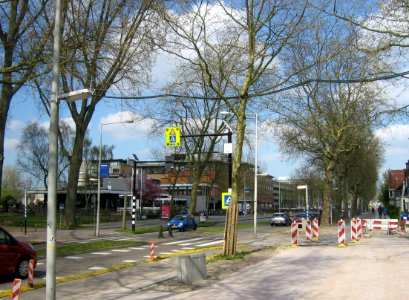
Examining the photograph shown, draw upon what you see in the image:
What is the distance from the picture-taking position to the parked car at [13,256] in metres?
12.3

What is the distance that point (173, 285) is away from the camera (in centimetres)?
1153

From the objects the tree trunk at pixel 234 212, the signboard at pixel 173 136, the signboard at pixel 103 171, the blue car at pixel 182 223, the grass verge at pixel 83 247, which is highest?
the signboard at pixel 173 136

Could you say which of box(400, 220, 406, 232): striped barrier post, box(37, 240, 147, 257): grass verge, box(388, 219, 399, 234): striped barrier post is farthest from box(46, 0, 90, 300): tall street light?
box(400, 220, 406, 232): striped barrier post

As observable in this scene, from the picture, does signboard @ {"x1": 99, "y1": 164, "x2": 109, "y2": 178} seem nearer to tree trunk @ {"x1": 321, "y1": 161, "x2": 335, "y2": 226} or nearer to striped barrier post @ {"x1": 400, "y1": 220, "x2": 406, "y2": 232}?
tree trunk @ {"x1": 321, "y1": 161, "x2": 335, "y2": 226}

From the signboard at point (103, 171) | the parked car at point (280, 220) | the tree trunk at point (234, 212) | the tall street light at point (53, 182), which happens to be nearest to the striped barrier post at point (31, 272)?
the tall street light at point (53, 182)

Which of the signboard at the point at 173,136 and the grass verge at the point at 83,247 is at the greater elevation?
the signboard at the point at 173,136

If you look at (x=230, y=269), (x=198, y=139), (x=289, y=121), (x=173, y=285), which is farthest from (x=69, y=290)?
(x=198, y=139)

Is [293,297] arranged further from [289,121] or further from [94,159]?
[94,159]

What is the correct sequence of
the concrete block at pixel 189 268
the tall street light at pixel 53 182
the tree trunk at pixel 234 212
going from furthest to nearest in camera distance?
the tree trunk at pixel 234 212 → the concrete block at pixel 189 268 → the tall street light at pixel 53 182

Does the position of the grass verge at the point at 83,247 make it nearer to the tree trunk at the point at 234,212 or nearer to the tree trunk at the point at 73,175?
the tree trunk at the point at 234,212

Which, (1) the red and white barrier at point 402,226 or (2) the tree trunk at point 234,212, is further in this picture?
(1) the red and white barrier at point 402,226

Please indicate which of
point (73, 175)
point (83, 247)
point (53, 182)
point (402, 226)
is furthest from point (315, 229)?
point (53, 182)

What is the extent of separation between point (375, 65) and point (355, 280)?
6.96 metres

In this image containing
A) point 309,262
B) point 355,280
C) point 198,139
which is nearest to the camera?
point 355,280
